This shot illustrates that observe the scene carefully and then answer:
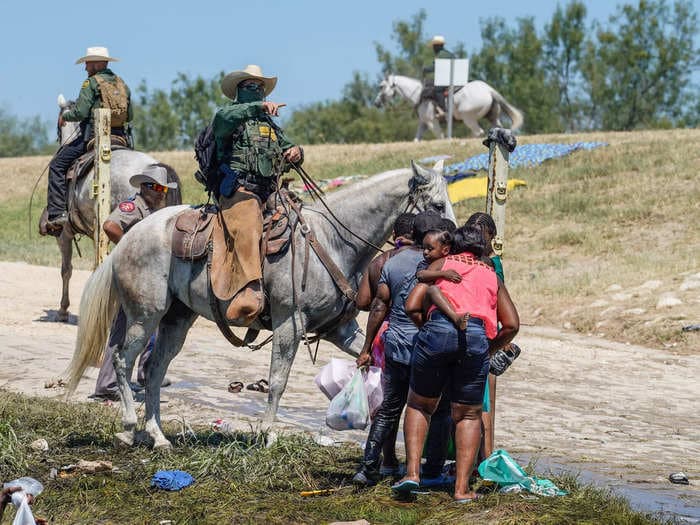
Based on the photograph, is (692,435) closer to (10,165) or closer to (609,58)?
(10,165)

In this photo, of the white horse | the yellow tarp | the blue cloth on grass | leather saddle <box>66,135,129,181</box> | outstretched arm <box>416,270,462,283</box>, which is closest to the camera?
outstretched arm <box>416,270,462,283</box>

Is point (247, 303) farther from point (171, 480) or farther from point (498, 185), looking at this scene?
point (498, 185)

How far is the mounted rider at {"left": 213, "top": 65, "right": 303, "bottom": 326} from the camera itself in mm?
8383

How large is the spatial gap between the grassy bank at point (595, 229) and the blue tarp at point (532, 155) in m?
0.40

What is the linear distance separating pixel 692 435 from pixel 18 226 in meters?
25.7

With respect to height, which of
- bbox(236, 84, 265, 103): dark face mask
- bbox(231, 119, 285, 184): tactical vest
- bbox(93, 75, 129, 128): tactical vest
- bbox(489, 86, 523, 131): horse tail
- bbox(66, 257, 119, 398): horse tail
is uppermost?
bbox(489, 86, 523, 131): horse tail

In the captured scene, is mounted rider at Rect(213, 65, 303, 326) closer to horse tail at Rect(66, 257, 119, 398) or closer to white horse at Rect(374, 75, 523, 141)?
horse tail at Rect(66, 257, 119, 398)

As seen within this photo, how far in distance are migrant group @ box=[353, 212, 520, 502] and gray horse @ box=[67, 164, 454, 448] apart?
745 mm

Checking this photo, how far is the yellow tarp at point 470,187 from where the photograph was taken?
26000 millimetres

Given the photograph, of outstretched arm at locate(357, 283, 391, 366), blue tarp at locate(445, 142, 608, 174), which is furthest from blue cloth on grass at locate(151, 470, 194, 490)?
blue tarp at locate(445, 142, 608, 174)

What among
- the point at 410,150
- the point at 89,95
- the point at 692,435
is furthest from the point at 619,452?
the point at 410,150

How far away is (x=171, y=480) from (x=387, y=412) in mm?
1454

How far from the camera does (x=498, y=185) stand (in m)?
9.38

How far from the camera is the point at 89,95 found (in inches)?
534
